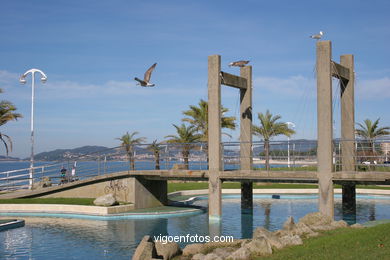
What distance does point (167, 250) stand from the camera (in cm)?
1272

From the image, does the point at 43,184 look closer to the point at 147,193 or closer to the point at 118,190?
the point at 118,190

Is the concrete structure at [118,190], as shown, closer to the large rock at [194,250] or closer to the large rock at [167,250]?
the large rock at [194,250]

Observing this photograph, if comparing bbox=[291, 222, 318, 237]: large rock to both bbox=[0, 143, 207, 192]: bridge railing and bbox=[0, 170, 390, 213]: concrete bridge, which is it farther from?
bbox=[0, 143, 207, 192]: bridge railing

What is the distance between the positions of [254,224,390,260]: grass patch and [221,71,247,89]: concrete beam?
468 inches

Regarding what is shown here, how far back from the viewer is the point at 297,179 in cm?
2027

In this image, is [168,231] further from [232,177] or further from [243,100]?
[243,100]

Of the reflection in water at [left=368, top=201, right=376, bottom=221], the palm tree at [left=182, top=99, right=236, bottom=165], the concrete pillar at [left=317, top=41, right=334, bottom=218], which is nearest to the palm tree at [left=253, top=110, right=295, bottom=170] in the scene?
the palm tree at [left=182, top=99, right=236, bottom=165]

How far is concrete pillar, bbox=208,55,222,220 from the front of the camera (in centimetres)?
2216

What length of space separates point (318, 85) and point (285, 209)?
30.2 ft

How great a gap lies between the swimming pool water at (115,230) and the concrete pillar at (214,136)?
0.98 metres

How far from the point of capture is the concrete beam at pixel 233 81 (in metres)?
23.3

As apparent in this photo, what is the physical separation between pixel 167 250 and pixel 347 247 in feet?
15.4

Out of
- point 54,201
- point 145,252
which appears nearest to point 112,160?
point 54,201

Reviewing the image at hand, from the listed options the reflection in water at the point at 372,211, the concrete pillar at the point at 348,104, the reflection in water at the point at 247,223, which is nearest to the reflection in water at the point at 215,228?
the reflection in water at the point at 247,223
